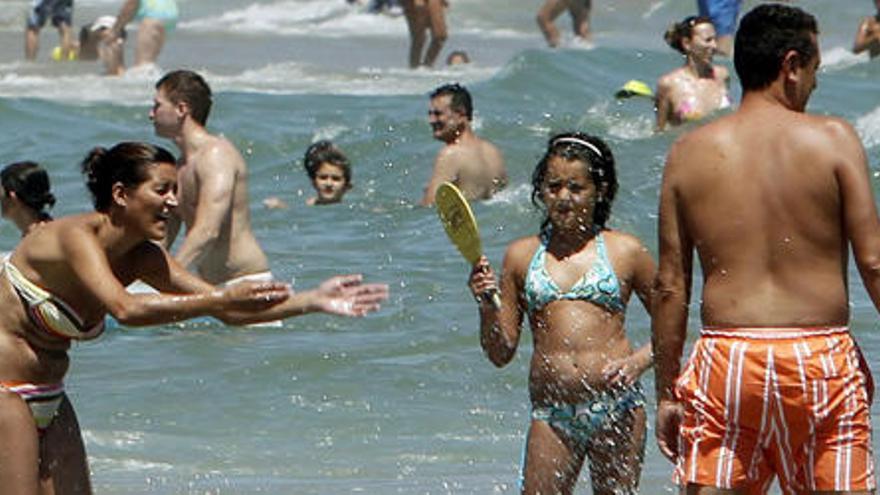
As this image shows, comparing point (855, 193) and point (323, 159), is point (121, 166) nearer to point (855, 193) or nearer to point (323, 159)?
point (855, 193)

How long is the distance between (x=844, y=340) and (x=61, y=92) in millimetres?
17805

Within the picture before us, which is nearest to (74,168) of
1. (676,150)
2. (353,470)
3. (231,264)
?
(231,264)

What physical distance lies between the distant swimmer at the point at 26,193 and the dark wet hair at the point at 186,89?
0.79 m

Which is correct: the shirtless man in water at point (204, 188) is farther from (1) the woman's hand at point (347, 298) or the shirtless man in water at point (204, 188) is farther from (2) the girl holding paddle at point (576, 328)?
(1) the woman's hand at point (347, 298)

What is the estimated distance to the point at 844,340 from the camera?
523 cm

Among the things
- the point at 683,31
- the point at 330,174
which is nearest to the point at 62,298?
the point at 330,174

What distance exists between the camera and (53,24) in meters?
26.0

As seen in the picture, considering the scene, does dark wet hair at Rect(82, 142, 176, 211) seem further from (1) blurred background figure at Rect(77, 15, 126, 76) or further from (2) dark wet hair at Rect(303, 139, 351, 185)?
(1) blurred background figure at Rect(77, 15, 126, 76)

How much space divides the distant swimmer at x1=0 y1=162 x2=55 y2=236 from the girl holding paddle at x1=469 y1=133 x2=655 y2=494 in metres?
3.65

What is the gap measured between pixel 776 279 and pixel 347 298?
3.65 ft

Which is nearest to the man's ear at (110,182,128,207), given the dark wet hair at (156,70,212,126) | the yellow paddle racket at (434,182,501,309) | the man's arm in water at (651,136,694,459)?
the yellow paddle racket at (434,182,501,309)

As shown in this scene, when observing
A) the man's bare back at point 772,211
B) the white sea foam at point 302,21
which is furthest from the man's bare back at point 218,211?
the white sea foam at point 302,21

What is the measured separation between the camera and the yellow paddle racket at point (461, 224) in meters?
6.32

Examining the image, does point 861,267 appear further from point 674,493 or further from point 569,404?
point 674,493
